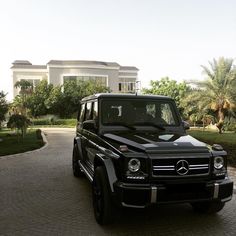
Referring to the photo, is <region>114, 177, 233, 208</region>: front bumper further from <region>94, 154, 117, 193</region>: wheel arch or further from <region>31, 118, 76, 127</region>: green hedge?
<region>31, 118, 76, 127</region>: green hedge

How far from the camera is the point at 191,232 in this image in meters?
5.01

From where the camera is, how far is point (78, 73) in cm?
6303

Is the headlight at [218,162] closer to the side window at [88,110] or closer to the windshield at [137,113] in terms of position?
the windshield at [137,113]

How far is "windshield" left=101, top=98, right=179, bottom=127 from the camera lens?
20.9 feet

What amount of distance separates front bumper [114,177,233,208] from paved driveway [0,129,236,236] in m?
0.54

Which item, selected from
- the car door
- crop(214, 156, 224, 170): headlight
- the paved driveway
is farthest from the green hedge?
crop(214, 156, 224, 170): headlight

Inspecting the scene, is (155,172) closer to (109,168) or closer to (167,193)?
(167,193)

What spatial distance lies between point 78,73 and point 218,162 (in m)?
59.2

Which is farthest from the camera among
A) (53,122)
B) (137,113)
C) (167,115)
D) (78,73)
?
(78,73)

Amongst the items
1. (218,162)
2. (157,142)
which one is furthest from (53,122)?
(218,162)

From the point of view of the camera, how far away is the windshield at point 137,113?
20.9 ft

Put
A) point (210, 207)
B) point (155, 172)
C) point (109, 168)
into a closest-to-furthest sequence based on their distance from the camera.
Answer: point (155, 172) → point (109, 168) → point (210, 207)

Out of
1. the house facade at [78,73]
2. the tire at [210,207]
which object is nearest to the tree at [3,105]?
the tire at [210,207]

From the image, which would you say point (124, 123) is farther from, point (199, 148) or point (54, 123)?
point (54, 123)
